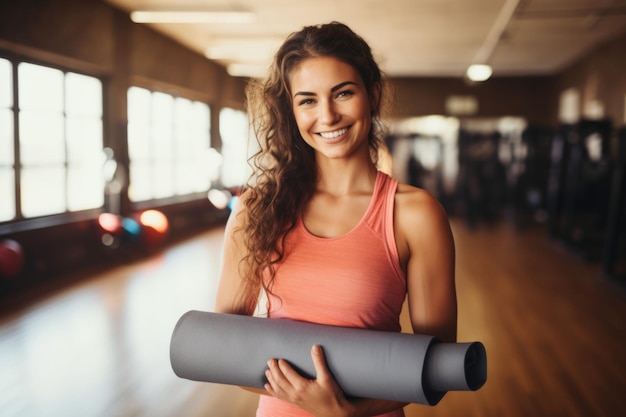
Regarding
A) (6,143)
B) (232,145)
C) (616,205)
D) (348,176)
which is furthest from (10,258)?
(232,145)

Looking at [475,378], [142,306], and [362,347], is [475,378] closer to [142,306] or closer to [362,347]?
[362,347]

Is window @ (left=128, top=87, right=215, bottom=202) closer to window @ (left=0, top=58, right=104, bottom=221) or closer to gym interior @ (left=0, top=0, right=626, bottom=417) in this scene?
gym interior @ (left=0, top=0, right=626, bottom=417)

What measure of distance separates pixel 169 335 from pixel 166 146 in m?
5.25

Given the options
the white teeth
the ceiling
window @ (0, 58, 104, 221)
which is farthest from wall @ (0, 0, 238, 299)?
the white teeth

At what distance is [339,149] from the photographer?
40.4 inches

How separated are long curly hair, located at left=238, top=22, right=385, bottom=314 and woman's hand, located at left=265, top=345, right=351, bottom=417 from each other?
0.18m

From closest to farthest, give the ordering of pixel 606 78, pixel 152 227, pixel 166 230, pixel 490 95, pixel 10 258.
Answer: pixel 10 258
pixel 152 227
pixel 166 230
pixel 606 78
pixel 490 95

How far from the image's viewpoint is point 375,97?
112 centimetres

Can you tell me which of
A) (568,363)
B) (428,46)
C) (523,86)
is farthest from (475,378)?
(523,86)

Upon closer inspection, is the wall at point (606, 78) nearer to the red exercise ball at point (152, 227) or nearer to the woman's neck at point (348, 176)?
the red exercise ball at point (152, 227)

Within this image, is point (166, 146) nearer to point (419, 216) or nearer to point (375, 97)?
point (375, 97)

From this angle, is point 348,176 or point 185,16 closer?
point 348,176

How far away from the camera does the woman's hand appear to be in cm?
87

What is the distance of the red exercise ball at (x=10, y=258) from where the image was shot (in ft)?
14.9
